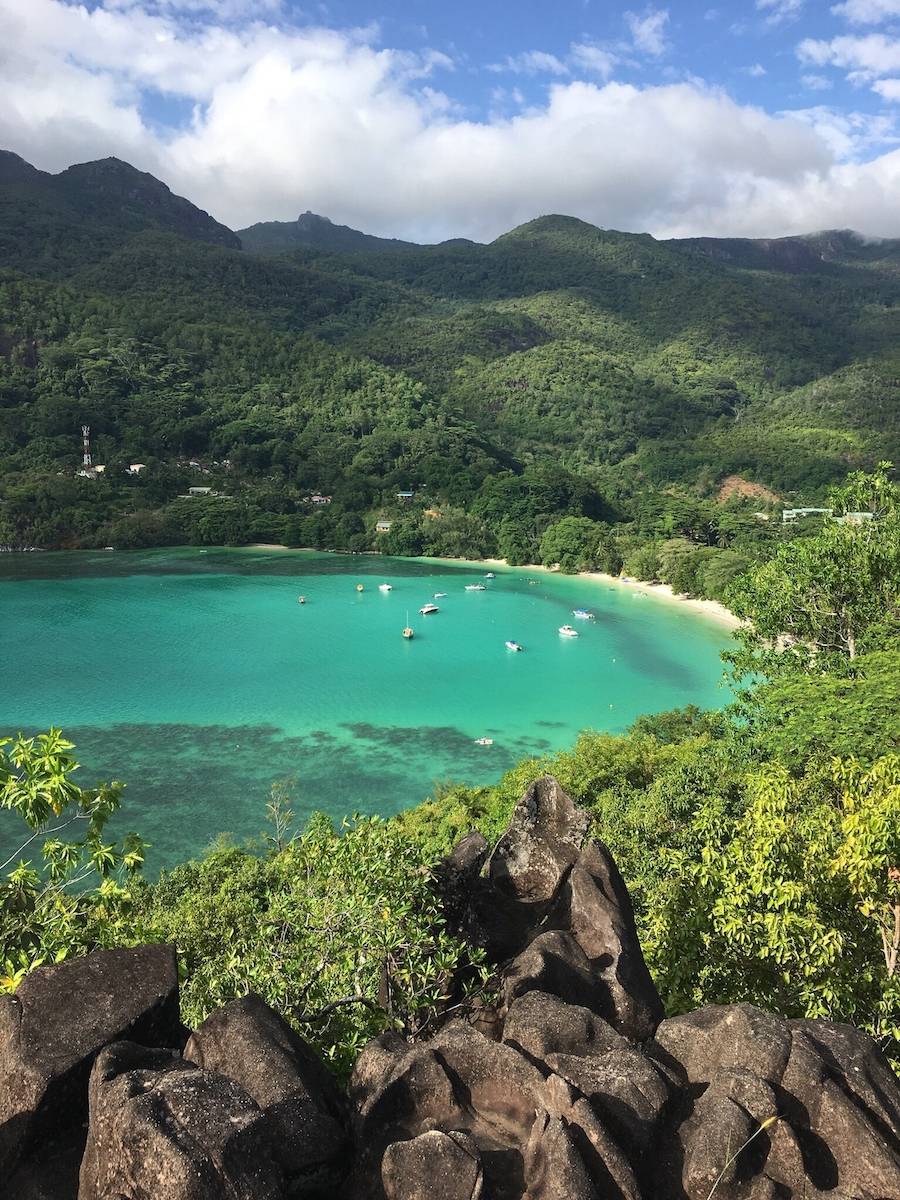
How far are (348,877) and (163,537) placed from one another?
105288 mm

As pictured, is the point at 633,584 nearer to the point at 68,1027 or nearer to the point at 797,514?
the point at 797,514

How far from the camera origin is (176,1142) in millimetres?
2914

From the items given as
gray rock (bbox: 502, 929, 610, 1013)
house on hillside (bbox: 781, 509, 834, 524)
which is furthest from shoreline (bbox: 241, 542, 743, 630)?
gray rock (bbox: 502, 929, 610, 1013)

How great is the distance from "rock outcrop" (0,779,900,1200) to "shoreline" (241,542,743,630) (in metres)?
46.8

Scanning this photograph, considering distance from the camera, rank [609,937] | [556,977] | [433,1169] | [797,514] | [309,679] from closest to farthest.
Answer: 1. [433,1169]
2. [556,977]
3. [609,937]
4. [309,679]
5. [797,514]

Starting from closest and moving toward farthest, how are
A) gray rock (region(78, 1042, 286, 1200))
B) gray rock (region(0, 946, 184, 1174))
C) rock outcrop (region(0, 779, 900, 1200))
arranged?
gray rock (region(78, 1042, 286, 1200))
rock outcrop (region(0, 779, 900, 1200))
gray rock (region(0, 946, 184, 1174))

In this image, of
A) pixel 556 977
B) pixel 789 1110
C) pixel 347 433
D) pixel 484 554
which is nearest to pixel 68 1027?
pixel 556 977

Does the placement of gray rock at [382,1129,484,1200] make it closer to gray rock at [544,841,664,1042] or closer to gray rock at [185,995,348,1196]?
gray rock at [185,995,348,1196]

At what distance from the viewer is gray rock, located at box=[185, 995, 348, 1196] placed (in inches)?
139

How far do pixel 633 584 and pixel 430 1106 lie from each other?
256 feet

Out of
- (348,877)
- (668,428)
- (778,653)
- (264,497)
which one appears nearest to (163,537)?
(264,497)

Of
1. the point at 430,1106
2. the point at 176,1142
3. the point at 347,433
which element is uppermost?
the point at 347,433

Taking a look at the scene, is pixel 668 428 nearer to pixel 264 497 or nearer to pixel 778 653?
pixel 264 497

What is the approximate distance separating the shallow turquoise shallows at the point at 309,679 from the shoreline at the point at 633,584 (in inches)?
60.9
